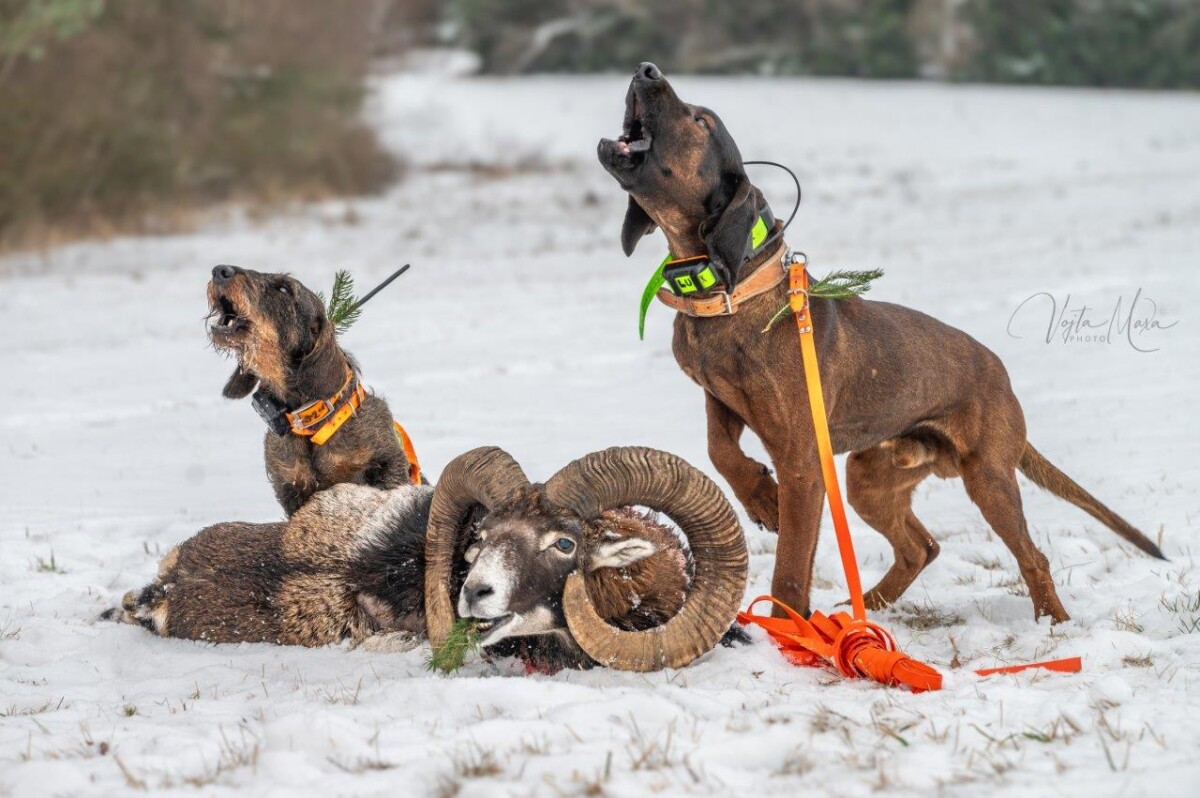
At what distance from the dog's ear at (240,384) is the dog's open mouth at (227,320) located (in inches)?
12.2

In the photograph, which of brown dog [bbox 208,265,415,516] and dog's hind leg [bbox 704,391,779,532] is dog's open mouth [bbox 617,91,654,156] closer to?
dog's hind leg [bbox 704,391,779,532]

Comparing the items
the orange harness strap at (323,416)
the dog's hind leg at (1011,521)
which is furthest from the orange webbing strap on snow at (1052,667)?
the orange harness strap at (323,416)

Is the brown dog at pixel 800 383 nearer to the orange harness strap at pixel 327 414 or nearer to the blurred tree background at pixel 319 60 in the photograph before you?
the orange harness strap at pixel 327 414

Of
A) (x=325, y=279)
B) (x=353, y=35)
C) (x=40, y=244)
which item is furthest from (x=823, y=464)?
(x=353, y=35)

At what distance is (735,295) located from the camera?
572cm

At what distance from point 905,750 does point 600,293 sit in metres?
14.1

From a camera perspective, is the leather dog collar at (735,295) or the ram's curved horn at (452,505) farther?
the leather dog collar at (735,295)

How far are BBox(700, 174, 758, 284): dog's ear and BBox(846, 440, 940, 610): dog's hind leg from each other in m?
1.58

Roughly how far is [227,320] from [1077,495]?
452 centimetres

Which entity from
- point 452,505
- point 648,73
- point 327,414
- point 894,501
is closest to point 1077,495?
point 894,501

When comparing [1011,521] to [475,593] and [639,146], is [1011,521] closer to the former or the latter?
[639,146]

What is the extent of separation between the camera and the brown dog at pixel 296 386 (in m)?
6.61

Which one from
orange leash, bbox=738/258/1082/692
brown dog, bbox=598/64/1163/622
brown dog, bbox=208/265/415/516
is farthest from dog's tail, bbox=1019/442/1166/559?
brown dog, bbox=208/265/415/516

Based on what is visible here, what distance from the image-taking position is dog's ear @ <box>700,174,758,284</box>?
18.3 ft
